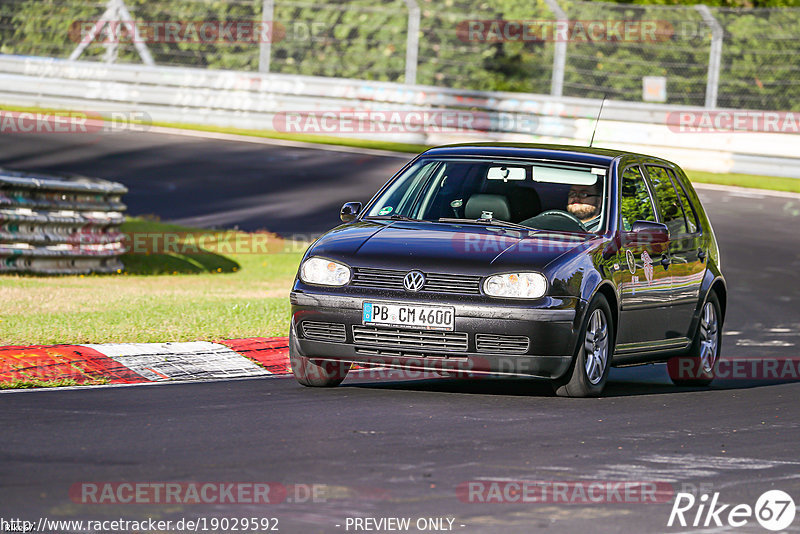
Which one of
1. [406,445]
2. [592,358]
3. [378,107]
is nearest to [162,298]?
[592,358]

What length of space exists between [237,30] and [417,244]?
22.3m

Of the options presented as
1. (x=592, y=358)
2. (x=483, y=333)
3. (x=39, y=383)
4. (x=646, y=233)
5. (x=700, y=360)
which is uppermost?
(x=646, y=233)

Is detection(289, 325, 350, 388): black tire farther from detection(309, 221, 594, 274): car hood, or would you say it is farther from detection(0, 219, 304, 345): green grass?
detection(0, 219, 304, 345): green grass

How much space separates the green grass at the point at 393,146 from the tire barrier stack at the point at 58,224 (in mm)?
12341

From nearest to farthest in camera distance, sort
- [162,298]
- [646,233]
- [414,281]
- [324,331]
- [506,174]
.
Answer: [414,281], [324,331], [646,233], [506,174], [162,298]

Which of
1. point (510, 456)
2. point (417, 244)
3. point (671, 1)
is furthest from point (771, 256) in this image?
point (671, 1)

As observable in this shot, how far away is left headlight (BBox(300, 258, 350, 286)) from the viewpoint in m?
8.86

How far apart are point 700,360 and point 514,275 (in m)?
2.70

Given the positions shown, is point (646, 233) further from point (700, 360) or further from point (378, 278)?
point (378, 278)

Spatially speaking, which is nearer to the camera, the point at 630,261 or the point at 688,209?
the point at 630,261

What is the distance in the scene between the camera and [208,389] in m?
9.10

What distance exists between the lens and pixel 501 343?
8.59m

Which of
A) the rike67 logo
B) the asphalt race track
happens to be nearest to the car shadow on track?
the asphalt race track

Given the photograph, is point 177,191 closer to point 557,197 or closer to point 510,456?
point 557,197
